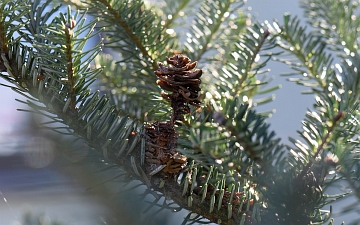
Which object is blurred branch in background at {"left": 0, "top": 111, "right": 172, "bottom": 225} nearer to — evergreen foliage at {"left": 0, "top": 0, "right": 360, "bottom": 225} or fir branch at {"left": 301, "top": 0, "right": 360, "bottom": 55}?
evergreen foliage at {"left": 0, "top": 0, "right": 360, "bottom": 225}

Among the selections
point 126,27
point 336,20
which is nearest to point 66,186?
point 126,27

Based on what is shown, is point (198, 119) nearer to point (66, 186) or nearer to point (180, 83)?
point (180, 83)

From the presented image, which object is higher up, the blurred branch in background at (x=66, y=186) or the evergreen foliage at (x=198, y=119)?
the evergreen foliage at (x=198, y=119)

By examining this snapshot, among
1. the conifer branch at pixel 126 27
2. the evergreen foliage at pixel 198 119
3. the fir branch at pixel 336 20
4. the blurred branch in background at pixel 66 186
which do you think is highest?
the fir branch at pixel 336 20

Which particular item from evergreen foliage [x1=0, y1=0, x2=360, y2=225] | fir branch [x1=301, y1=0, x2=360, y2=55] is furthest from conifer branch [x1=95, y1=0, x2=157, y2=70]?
fir branch [x1=301, y1=0, x2=360, y2=55]

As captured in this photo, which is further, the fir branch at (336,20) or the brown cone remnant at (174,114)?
the fir branch at (336,20)

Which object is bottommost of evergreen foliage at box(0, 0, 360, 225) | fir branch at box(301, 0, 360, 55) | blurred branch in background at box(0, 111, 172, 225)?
blurred branch in background at box(0, 111, 172, 225)

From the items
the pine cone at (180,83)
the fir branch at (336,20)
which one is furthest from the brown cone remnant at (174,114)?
the fir branch at (336,20)

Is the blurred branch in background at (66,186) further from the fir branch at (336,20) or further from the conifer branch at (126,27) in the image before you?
the fir branch at (336,20)
